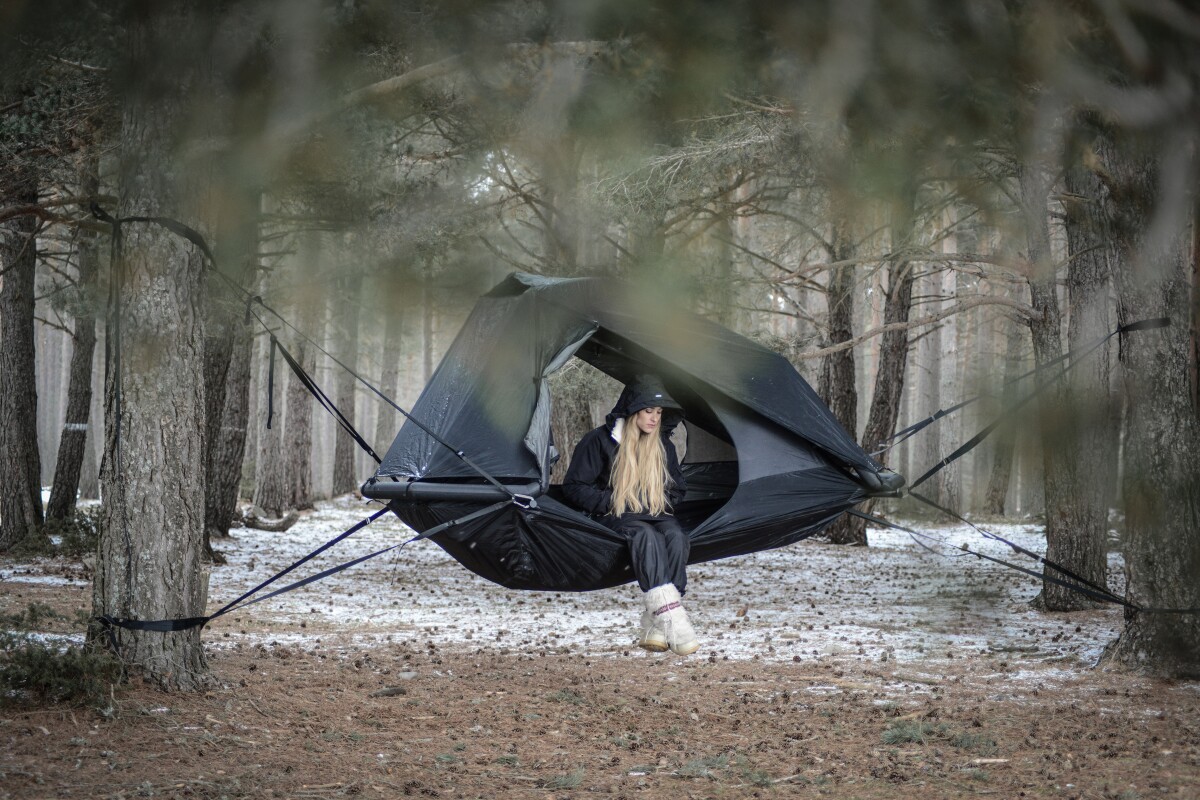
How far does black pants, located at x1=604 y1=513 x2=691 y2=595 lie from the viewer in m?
3.77

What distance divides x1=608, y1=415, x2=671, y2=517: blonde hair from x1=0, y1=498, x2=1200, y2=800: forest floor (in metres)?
0.80

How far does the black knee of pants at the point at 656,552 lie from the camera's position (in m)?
3.77

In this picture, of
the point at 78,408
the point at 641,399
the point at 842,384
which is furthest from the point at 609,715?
the point at 842,384

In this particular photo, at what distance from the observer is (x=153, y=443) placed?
12.0ft

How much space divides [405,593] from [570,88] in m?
6.39

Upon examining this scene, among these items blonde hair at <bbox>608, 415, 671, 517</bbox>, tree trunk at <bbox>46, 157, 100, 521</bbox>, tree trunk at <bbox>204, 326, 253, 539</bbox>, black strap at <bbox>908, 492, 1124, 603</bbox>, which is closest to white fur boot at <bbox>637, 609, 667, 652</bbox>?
blonde hair at <bbox>608, 415, 671, 517</bbox>

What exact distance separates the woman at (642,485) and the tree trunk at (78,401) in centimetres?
481

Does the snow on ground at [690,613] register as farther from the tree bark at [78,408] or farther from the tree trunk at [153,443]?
the tree trunk at [153,443]

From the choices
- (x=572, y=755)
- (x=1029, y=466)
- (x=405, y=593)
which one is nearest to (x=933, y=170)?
(x=1029, y=466)

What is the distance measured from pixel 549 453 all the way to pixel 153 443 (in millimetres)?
1335

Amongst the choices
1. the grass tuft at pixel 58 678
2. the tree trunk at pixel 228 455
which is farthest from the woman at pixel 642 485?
the tree trunk at pixel 228 455

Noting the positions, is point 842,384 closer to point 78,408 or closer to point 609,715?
point 78,408

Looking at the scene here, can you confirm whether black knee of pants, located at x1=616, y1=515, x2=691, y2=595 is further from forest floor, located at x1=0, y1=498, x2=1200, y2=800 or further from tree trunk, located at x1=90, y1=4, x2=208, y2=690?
tree trunk, located at x1=90, y1=4, x2=208, y2=690

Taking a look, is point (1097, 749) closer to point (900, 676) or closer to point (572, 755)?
point (900, 676)
